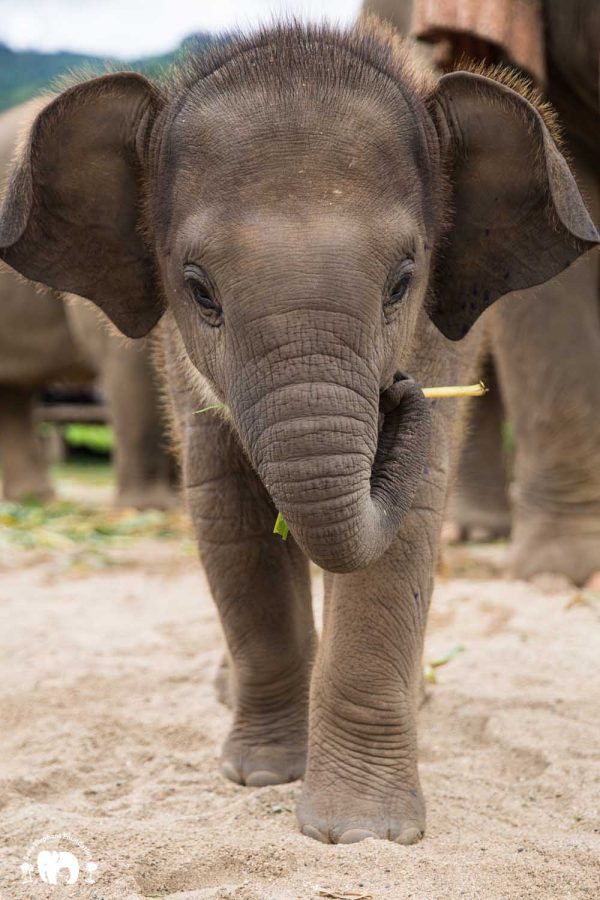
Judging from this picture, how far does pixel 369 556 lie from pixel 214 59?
1.33 metres

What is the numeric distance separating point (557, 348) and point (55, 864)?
12.6 ft

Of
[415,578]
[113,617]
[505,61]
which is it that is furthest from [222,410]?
[113,617]

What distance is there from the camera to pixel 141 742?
396cm

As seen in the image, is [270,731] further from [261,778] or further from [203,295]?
[203,295]

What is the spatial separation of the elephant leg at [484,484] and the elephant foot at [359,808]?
4.92 meters

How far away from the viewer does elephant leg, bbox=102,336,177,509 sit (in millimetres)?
10039

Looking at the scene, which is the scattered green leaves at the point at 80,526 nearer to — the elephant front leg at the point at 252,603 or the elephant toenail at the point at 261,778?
the elephant front leg at the point at 252,603

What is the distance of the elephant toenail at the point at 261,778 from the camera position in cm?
359

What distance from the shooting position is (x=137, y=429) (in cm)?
1021

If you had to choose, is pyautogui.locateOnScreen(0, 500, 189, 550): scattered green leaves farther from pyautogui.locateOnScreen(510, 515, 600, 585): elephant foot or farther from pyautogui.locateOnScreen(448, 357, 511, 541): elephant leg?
pyautogui.locateOnScreen(510, 515, 600, 585): elephant foot

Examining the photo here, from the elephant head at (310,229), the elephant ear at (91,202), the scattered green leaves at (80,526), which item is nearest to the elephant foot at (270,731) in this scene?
the elephant head at (310,229)

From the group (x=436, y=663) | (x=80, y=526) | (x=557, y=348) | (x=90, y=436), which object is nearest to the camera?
(x=436, y=663)

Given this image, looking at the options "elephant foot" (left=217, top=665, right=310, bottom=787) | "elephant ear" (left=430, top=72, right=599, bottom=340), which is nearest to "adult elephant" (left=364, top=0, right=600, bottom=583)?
"elephant ear" (left=430, top=72, right=599, bottom=340)

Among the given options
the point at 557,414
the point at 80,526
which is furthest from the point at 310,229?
the point at 80,526
